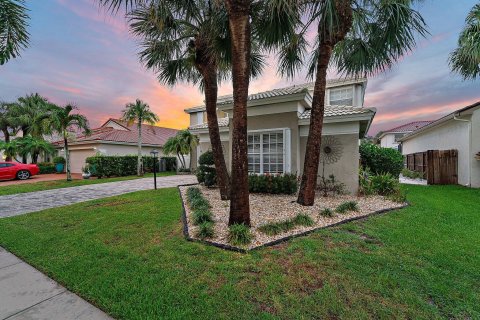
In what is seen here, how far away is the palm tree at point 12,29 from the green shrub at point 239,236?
812cm

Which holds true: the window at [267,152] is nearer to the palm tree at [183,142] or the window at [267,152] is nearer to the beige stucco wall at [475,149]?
the beige stucco wall at [475,149]

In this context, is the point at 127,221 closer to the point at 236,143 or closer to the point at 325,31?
the point at 236,143

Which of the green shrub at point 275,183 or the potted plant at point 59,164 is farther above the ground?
the potted plant at point 59,164

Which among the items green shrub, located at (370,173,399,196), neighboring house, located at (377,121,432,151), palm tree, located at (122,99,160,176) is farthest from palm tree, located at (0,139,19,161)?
neighboring house, located at (377,121,432,151)

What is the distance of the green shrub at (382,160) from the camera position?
42.4 ft

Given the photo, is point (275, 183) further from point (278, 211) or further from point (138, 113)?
point (138, 113)

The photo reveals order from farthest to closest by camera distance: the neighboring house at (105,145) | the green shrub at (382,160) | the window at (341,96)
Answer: the neighboring house at (105,145) → the window at (341,96) → the green shrub at (382,160)

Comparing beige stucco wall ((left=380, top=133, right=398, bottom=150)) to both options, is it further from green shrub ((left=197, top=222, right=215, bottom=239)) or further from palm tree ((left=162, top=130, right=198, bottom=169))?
green shrub ((left=197, top=222, right=215, bottom=239))

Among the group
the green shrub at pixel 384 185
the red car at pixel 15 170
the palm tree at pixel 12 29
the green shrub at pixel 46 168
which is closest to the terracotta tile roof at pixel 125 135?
the green shrub at pixel 46 168

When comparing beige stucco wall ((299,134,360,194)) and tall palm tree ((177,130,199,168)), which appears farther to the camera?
tall palm tree ((177,130,199,168))

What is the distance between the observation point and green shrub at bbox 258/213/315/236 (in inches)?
191

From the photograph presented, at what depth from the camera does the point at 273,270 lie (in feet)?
11.1

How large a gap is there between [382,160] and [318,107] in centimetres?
882

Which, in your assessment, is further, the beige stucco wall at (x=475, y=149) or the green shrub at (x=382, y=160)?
the green shrub at (x=382, y=160)
